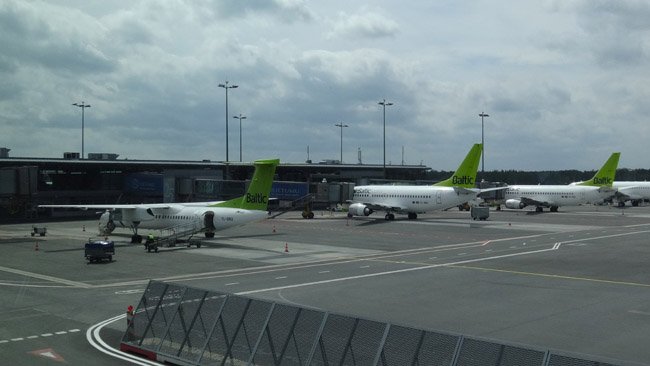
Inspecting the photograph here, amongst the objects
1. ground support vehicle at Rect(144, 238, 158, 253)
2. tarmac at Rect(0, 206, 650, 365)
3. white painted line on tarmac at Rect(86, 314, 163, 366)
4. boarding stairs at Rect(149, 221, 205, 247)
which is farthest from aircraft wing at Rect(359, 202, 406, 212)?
white painted line on tarmac at Rect(86, 314, 163, 366)

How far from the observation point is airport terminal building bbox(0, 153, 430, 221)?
9100cm

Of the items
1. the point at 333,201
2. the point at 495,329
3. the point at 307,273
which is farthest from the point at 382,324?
the point at 333,201

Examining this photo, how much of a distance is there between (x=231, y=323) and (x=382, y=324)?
4784mm

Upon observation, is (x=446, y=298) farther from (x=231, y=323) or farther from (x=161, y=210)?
(x=161, y=210)

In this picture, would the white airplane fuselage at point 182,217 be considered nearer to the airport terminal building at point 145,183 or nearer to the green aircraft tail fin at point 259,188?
the green aircraft tail fin at point 259,188

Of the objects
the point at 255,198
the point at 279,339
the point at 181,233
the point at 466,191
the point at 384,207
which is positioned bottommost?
the point at 181,233

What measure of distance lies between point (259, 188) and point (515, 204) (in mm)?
63907

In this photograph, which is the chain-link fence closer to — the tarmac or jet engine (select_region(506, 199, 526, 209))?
the tarmac

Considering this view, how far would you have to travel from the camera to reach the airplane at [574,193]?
99375 mm

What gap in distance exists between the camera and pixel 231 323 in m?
17.7

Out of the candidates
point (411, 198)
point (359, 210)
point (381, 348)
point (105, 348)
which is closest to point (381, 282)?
point (105, 348)

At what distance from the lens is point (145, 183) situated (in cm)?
10900

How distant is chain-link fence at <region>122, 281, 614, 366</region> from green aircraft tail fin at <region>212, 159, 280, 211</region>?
34.1 meters

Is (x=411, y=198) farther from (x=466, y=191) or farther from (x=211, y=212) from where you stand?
(x=211, y=212)
